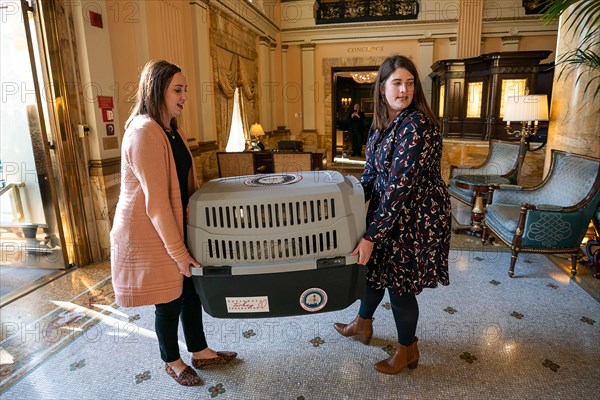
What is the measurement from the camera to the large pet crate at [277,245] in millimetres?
1154

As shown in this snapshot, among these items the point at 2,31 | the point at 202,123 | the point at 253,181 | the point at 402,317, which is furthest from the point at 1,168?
the point at 402,317

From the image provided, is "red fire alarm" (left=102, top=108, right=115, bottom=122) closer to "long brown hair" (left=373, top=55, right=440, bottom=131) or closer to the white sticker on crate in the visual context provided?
"long brown hair" (left=373, top=55, right=440, bottom=131)

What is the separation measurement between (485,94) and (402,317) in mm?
8067

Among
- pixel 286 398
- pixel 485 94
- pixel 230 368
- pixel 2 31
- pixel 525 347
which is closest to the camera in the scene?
pixel 286 398

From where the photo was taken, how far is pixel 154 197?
141 centimetres

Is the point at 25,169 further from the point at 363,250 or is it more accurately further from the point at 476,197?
the point at 476,197

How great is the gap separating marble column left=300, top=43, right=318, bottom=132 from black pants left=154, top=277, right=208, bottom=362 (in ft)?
29.9

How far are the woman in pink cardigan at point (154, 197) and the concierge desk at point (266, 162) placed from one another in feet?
11.4

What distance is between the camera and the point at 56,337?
233 centimetres

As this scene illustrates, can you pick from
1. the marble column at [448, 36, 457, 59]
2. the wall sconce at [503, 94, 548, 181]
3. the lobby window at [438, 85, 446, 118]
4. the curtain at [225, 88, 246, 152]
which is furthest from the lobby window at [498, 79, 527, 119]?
the curtain at [225, 88, 246, 152]

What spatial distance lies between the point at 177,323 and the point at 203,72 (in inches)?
191

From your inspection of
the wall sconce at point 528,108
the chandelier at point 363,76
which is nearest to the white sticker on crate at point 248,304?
the wall sconce at point 528,108

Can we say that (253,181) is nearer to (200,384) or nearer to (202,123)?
(200,384)

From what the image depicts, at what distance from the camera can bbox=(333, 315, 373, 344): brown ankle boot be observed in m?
2.15
